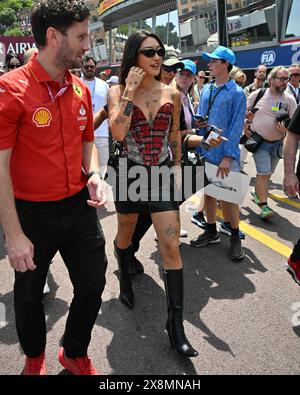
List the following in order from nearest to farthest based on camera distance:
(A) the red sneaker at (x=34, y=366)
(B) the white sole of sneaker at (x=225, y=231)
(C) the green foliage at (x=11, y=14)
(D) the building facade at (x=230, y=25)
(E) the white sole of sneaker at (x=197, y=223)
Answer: (A) the red sneaker at (x=34, y=366) → (B) the white sole of sneaker at (x=225, y=231) → (E) the white sole of sneaker at (x=197, y=223) → (D) the building facade at (x=230, y=25) → (C) the green foliage at (x=11, y=14)

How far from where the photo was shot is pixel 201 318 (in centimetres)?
285

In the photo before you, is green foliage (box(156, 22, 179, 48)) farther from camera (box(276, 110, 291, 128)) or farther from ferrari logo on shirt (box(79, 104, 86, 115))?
ferrari logo on shirt (box(79, 104, 86, 115))

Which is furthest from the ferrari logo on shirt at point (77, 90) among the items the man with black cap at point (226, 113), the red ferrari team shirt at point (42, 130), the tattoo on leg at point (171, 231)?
the man with black cap at point (226, 113)

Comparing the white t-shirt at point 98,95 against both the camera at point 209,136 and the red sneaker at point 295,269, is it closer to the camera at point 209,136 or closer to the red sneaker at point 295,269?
the camera at point 209,136

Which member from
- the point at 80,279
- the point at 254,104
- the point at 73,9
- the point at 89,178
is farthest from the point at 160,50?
the point at 254,104

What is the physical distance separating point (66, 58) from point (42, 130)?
1.20 ft

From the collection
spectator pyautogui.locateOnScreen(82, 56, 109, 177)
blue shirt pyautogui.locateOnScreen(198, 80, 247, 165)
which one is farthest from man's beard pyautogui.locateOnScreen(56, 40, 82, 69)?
spectator pyautogui.locateOnScreen(82, 56, 109, 177)

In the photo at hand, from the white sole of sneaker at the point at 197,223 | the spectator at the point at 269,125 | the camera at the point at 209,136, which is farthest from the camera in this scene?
the spectator at the point at 269,125

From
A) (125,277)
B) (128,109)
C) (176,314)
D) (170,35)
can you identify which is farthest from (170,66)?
(170,35)

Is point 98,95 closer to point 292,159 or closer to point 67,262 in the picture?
point 292,159

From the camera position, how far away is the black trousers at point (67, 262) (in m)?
1.94

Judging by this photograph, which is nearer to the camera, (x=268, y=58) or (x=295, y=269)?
(x=295, y=269)

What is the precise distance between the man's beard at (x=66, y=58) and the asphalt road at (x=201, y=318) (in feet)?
5.95

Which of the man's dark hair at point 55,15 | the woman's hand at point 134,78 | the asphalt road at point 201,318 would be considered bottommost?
the asphalt road at point 201,318
